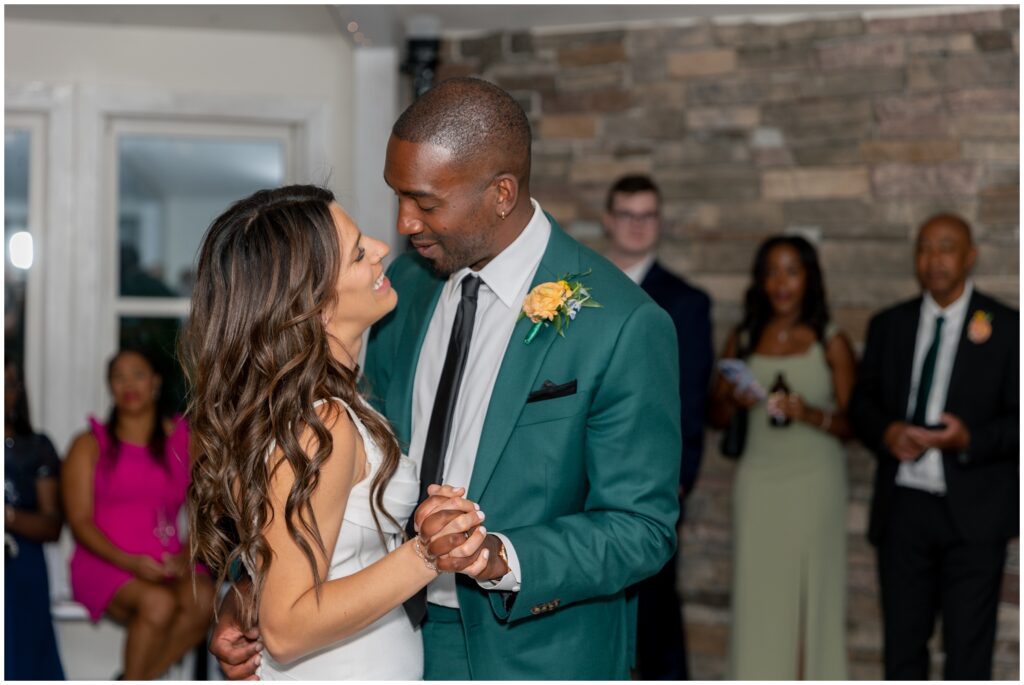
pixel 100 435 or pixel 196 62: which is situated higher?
pixel 196 62

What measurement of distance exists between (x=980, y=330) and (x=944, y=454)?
0.49m

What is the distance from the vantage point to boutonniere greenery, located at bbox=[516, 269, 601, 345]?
85.4 inches

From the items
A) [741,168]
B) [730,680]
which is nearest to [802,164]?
[741,168]

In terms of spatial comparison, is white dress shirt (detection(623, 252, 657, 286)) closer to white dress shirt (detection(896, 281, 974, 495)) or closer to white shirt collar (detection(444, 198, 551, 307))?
A: white dress shirt (detection(896, 281, 974, 495))

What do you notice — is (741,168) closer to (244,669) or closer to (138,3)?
(138,3)

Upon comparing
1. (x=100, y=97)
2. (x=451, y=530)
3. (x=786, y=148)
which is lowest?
(x=451, y=530)

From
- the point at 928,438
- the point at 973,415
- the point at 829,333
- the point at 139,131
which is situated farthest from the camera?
the point at 139,131

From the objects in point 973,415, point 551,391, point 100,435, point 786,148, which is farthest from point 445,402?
point 786,148

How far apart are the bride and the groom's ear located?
257 millimetres

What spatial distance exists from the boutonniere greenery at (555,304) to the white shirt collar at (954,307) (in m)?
2.62

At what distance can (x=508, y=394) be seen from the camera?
7.13ft

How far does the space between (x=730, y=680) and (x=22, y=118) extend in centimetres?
404

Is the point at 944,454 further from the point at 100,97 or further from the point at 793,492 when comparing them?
the point at 100,97

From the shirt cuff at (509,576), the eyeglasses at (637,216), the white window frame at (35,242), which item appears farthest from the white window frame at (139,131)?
the shirt cuff at (509,576)
